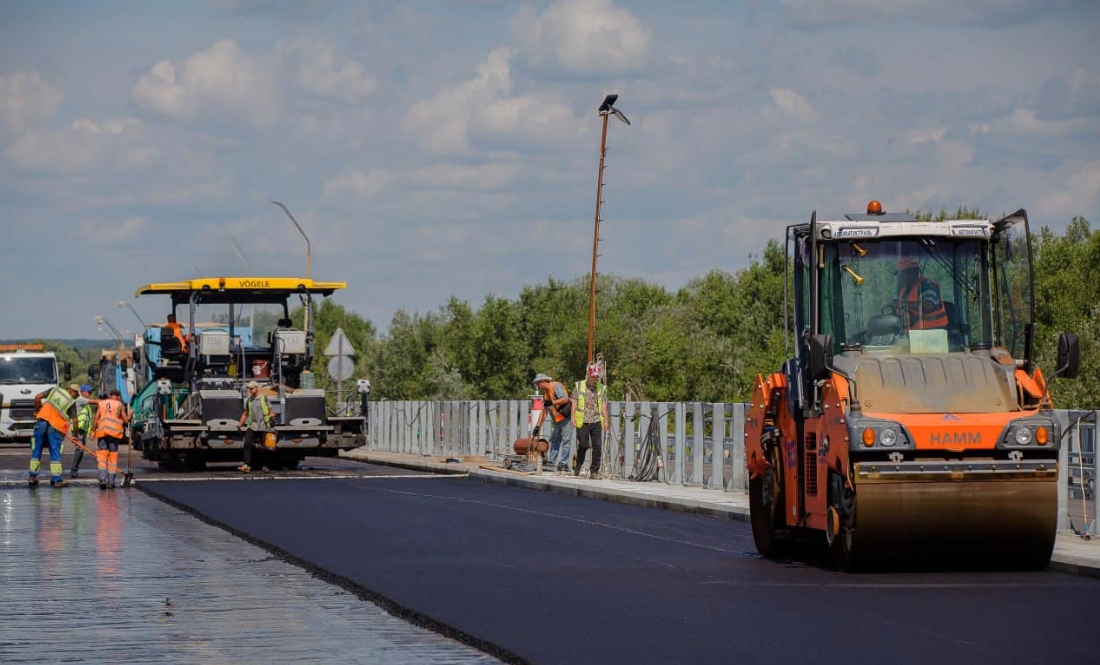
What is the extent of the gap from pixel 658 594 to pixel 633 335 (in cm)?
10886

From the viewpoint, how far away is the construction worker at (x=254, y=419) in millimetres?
32906

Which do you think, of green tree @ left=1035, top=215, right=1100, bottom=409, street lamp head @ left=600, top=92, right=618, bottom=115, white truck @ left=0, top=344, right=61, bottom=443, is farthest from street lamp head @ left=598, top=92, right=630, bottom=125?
green tree @ left=1035, top=215, right=1100, bottom=409

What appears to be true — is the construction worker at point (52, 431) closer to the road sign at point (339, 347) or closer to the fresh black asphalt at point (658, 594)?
the fresh black asphalt at point (658, 594)

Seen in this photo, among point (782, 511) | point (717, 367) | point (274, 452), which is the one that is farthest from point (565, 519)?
point (717, 367)

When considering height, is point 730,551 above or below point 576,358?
below

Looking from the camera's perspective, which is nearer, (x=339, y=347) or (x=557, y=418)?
(x=557, y=418)

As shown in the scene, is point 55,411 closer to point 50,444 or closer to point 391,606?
point 50,444

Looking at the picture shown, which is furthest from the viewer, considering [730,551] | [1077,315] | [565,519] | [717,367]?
[717,367]

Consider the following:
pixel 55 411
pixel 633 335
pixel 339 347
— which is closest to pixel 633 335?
pixel 633 335

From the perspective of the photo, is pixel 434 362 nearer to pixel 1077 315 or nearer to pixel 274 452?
pixel 1077 315

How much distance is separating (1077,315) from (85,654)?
81.5m

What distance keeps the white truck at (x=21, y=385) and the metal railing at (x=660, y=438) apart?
11.3 meters

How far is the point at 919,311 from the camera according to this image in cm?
1483

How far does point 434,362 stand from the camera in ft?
420
